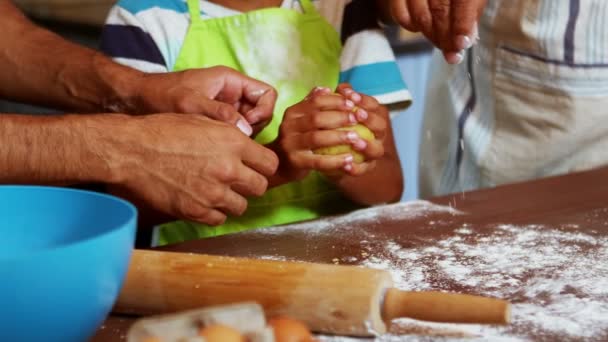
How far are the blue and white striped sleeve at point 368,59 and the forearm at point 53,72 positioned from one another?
387 mm

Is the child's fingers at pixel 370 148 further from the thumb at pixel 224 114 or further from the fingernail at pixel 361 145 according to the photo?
the thumb at pixel 224 114

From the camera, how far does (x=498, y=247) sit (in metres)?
1.03

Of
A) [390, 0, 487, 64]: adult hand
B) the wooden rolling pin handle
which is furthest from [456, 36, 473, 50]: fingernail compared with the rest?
the wooden rolling pin handle

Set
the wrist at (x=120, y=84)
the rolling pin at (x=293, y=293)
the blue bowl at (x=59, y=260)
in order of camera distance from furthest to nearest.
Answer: the wrist at (x=120, y=84), the rolling pin at (x=293, y=293), the blue bowl at (x=59, y=260)

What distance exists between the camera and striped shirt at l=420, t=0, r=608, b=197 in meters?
1.43

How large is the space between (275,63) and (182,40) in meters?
0.16

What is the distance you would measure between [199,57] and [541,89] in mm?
607

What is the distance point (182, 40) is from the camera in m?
1.41


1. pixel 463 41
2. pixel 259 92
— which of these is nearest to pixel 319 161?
pixel 259 92

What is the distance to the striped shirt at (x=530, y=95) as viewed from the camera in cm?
143

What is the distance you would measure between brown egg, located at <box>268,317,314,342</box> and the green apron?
70 cm

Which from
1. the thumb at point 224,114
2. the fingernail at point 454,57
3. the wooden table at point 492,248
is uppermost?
the fingernail at point 454,57

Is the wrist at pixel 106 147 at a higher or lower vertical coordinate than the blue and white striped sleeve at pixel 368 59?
lower

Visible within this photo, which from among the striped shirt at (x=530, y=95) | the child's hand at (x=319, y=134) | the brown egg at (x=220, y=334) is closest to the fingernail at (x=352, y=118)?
the child's hand at (x=319, y=134)
